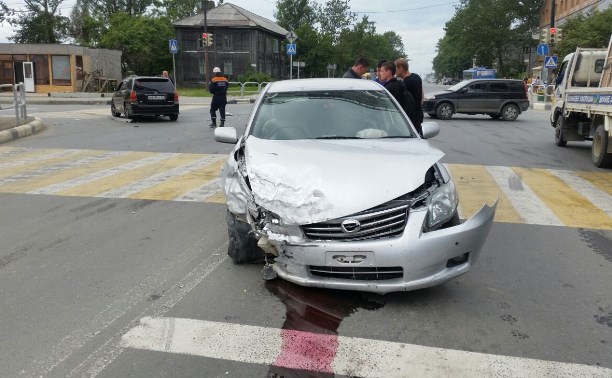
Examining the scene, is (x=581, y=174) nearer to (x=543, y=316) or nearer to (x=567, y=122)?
(x=567, y=122)

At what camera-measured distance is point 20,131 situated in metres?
14.5

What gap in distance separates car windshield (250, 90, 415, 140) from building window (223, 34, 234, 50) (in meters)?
53.6

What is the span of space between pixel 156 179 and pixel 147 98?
36.8 ft

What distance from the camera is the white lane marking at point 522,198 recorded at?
6621 mm

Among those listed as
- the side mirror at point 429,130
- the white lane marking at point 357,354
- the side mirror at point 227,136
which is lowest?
the white lane marking at point 357,354

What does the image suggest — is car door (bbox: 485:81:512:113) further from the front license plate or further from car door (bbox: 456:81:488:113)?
the front license plate

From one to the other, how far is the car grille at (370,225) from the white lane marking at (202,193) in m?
3.92

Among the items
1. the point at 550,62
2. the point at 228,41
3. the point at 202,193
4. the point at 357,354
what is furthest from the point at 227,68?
the point at 357,354

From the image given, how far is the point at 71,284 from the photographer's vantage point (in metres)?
4.43

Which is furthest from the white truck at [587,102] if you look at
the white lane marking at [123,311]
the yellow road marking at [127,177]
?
the white lane marking at [123,311]

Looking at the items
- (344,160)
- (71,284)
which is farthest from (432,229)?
(71,284)

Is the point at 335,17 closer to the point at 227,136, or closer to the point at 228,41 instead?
the point at 228,41

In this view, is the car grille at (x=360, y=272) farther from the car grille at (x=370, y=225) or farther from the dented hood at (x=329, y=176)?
the dented hood at (x=329, y=176)

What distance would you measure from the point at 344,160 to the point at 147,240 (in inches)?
95.9
